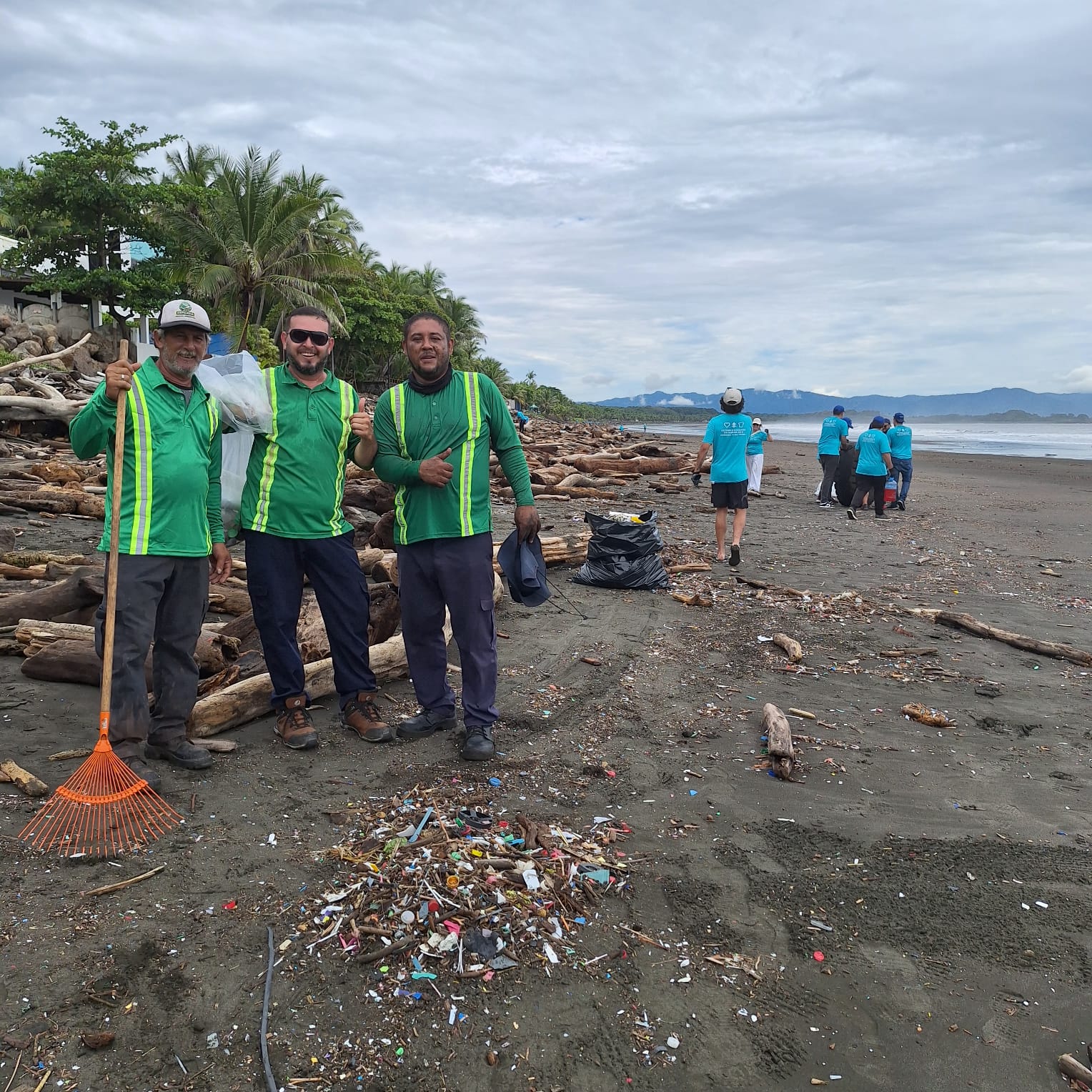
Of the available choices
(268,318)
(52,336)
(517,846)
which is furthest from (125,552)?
(268,318)

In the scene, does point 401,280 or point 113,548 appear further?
point 401,280

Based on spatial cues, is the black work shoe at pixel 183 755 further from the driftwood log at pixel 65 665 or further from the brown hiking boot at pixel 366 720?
the driftwood log at pixel 65 665

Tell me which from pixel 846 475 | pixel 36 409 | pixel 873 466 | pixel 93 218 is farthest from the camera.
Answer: pixel 93 218

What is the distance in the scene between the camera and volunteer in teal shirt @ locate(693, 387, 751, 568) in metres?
9.18

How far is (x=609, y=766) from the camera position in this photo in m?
4.35

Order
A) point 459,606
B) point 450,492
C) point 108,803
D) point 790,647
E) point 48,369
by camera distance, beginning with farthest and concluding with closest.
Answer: point 48,369
point 790,647
point 459,606
point 450,492
point 108,803

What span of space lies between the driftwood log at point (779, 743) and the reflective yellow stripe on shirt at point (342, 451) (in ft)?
8.42

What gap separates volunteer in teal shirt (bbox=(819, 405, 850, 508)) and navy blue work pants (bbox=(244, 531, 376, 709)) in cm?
1323

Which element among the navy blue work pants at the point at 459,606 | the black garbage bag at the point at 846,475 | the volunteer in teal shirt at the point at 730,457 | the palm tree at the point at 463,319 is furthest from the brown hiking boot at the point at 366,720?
the palm tree at the point at 463,319

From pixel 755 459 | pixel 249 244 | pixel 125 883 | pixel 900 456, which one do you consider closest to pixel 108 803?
pixel 125 883

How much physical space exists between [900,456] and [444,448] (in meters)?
13.6

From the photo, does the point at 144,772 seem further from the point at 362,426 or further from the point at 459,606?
the point at 362,426

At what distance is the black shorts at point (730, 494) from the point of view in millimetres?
9344

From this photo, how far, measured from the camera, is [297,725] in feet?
14.5
